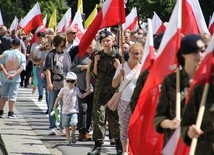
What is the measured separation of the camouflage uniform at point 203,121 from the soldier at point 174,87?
0.31 metres

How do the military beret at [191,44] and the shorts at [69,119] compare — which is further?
the shorts at [69,119]

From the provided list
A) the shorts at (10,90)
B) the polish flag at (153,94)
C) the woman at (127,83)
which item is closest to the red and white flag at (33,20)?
the shorts at (10,90)

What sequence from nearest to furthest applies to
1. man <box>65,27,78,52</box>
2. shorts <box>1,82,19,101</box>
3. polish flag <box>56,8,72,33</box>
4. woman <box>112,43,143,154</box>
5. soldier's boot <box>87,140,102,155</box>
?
woman <box>112,43,143,154</box> → soldier's boot <box>87,140,102,155</box> → man <box>65,27,78,52</box> → shorts <box>1,82,19,101</box> → polish flag <box>56,8,72,33</box>

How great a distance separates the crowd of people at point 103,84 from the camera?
243 inches

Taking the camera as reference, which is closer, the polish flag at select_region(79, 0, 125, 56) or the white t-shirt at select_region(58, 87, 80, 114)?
the polish flag at select_region(79, 0, 125, 56)

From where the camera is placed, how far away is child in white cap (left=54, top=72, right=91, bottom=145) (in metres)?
12.8

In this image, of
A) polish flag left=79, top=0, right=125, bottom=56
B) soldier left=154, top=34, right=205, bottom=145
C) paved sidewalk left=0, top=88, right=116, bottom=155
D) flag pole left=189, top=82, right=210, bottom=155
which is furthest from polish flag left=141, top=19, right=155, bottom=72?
paved sidewalk left=0, top=88, right=116, bottom=155

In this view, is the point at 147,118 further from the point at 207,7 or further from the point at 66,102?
the point at 207,7

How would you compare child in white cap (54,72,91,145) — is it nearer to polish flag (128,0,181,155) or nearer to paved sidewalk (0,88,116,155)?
paved sidewalk (0,88,116,155)

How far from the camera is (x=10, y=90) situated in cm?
1647

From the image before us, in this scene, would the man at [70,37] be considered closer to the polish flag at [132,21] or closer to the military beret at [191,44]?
the military beret at [191,44]

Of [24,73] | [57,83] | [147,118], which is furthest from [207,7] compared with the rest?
[147,118]

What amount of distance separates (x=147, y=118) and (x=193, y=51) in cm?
125

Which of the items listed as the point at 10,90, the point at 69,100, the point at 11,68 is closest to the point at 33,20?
the point at 10,90
